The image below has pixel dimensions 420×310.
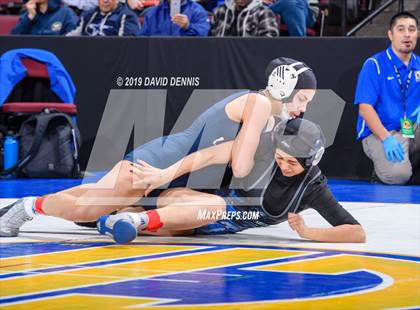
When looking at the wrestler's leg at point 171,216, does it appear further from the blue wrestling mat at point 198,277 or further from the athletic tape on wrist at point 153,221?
the blue wrestling mat at point 198,277

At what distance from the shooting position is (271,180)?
596 centimetres

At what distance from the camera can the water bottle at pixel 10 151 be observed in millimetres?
9484

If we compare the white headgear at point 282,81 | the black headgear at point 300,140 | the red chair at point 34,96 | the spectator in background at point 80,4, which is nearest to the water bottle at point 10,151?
the red chair at point 34,96

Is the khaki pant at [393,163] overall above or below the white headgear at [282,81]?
below

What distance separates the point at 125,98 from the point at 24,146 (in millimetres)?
1068

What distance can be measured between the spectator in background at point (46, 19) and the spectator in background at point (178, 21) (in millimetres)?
824

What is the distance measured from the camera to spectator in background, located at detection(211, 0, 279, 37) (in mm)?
10188

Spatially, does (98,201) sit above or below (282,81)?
below

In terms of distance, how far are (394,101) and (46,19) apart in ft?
12.2

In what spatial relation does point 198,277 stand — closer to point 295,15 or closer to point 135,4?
point 295,15

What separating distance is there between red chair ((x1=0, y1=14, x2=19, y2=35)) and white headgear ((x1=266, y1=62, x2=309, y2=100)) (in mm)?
6172

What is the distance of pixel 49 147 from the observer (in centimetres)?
955

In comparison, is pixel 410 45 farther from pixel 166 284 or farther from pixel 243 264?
pixel 166 284

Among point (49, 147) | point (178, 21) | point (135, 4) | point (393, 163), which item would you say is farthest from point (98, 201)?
point (135, 4)
